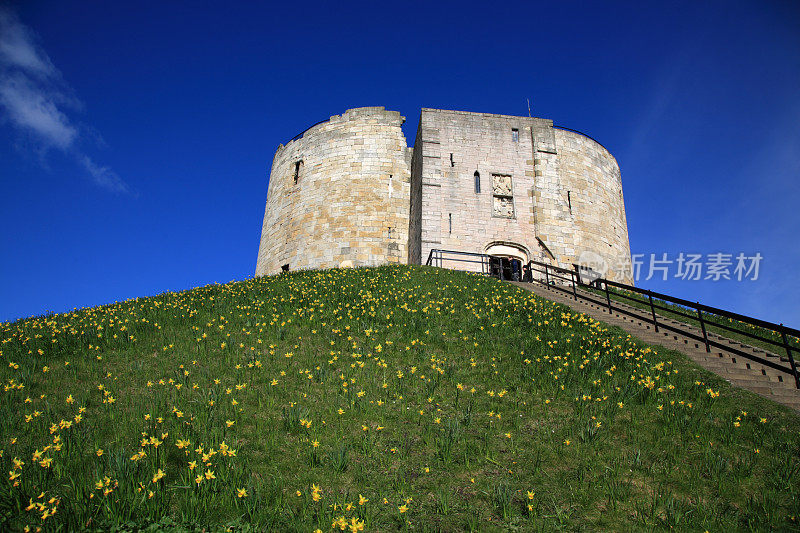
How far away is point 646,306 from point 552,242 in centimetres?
651

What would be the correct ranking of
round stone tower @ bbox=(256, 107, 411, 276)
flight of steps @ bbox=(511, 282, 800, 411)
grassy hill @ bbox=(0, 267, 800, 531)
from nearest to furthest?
grassy hill @ bbox=(0, 267, 800, 531)
flight of steps @ bbox=(511, 282, 800, 411)
round stone tower @ bbox=(256, 107, 411, 276)

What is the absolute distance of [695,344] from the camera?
10.2m

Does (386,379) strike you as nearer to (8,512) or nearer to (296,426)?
(296,426)

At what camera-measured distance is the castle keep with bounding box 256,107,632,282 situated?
72.2ft

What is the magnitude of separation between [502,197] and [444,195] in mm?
3209

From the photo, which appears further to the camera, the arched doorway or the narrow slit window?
the narrow slit window

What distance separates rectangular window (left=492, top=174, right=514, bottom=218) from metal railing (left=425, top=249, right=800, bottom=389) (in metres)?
2.68

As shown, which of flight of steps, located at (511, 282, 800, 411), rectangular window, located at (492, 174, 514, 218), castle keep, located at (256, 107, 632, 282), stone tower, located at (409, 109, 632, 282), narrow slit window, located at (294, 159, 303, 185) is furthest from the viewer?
narrow slit window, located at (294, 159, 303, 185)

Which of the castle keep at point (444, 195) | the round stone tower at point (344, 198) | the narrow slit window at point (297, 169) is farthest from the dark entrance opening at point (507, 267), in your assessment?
the narrow slit window at point (297, 169)

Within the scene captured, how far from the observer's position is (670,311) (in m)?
10.3

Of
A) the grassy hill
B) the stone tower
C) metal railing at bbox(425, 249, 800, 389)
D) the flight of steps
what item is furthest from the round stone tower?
the grassy hill

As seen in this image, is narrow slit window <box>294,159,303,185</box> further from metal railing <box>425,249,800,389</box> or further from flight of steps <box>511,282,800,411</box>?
flight of steps <box>511,282,800,411</box>

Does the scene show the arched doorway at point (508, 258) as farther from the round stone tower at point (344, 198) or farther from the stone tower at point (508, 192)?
the round stone tower at point (344, 198)

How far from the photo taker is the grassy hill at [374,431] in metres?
4.48
